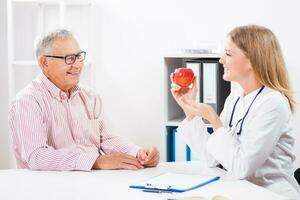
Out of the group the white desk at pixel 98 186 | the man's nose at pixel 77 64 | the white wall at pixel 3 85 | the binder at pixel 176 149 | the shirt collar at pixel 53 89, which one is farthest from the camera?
the white wall at pixel 3 85

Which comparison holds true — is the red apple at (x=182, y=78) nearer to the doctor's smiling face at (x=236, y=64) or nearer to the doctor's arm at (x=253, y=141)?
the doctor's smiling face at (x=236, y=64)

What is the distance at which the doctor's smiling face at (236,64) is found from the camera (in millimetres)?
2670

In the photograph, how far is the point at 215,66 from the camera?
3.65 meters

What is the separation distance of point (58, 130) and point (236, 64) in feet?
2.82

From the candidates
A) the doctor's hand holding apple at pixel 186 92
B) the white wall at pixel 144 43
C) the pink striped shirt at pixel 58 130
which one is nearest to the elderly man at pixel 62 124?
the pink striped shirt at pixel 58 130

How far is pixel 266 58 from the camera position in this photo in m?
2.64

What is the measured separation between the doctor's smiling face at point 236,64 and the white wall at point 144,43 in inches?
49.5

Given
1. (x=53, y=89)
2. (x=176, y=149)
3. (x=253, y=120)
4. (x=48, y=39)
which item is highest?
(x=48, y=39)

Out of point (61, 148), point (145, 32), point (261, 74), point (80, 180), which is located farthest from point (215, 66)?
point (80, 180)

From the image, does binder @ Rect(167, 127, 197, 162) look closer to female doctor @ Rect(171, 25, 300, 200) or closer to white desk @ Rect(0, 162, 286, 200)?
female doctor @ Rect(171, 25, 300, 200)

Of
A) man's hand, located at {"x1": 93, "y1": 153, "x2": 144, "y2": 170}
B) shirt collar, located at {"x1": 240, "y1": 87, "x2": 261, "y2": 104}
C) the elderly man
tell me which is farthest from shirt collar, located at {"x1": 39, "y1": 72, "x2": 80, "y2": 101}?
shirt collar, located at {"x1": 240, "y1": 87, "x2": 261, "y2": 104}

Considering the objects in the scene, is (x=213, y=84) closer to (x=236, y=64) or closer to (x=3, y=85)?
(x=236, y=64)

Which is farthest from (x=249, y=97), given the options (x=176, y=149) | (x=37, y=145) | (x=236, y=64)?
(x=176, y=149)

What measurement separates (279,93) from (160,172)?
61cm
